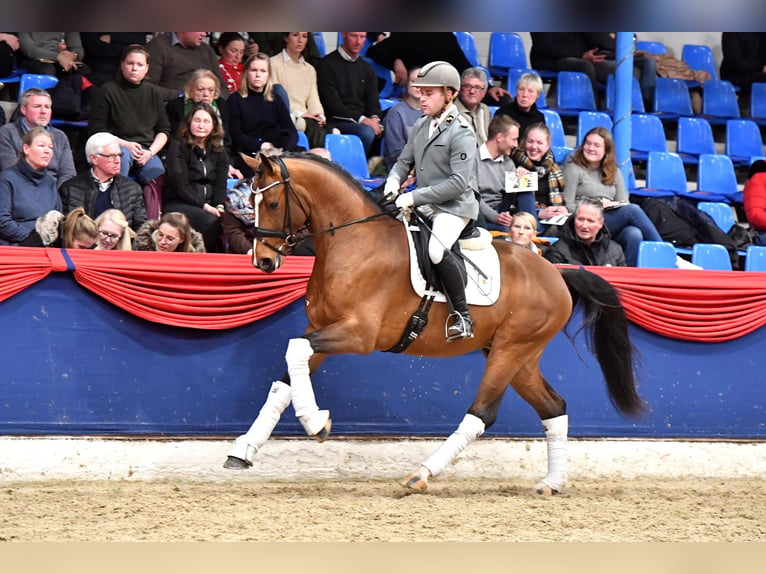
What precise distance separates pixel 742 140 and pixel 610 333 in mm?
5917

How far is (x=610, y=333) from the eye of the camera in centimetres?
602

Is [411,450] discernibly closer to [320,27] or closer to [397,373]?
[397,373]

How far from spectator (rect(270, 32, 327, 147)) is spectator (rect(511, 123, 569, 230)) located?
192cm

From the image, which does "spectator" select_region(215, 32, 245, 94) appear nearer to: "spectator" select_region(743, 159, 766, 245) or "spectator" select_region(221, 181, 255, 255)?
"spectator" select_region(221, 181, 255, 255)

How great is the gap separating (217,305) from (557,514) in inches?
94.3

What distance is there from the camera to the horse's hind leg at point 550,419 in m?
5.67

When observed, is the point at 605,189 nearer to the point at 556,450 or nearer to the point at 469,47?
the point at 556,450

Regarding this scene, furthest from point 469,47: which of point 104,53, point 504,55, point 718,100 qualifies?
point 104,53

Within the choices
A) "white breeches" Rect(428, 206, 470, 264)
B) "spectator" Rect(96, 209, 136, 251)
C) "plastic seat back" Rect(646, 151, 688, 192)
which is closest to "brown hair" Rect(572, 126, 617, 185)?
"plastic seat back" Rect(646, 151, 688, 192)

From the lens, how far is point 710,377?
6559 millimetres

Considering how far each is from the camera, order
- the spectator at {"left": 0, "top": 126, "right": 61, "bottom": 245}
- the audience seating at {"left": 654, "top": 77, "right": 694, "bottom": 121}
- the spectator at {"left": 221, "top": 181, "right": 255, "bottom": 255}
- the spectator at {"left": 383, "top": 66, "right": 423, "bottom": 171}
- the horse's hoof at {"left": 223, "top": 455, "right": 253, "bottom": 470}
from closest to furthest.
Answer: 1. the horse's hoof at {"left": 223, "top": 455, "right": 253, "bottom": 470}
2. the spectator at {"left": 0, "top": 126, "right": 61, "bottom": 245}
3. the spectator at {"left": 221, "top": 181, "right": 255, "bottom": 255}
4. the spectator at {"left": 383, "top": 66, "right": 423, "bottom": 171}
5. the audience seating at {"left": 654, "top": 77, "right": 694, "bottom": 121}

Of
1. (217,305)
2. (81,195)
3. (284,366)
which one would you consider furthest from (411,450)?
(81,195)

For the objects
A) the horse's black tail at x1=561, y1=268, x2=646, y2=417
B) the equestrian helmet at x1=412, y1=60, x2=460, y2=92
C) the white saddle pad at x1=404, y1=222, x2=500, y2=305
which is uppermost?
the equestrian helmet at x1=412, y1=60, x2=460, y2=92

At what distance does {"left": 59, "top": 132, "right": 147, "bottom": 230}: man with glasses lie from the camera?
6.44 meters
